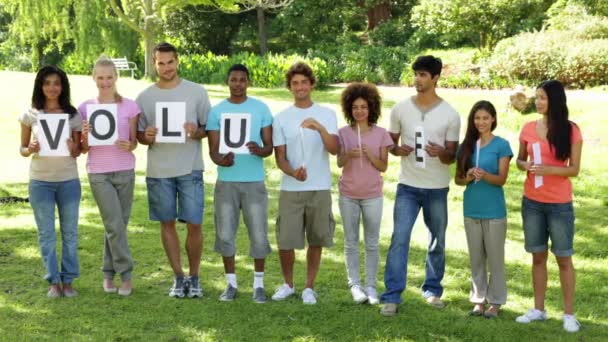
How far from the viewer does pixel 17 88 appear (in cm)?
2459

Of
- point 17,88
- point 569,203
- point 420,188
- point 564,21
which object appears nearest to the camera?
point 569,203

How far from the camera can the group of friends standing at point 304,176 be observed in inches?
228

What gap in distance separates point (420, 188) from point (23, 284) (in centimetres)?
Result: 336

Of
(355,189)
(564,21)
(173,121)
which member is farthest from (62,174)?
(564,21)

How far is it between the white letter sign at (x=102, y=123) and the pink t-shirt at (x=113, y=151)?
0.05m

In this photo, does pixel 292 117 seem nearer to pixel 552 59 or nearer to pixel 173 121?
pixel 173 121

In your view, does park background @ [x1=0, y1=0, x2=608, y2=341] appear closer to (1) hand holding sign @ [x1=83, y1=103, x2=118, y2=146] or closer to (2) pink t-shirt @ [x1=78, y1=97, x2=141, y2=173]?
(2) pink t-shirt @ [x1=78, y1=97, x2=141, y2=173]

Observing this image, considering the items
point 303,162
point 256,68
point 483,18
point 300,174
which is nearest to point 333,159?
point 303,162

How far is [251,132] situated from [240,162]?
24cm

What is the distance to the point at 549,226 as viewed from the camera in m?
5.58

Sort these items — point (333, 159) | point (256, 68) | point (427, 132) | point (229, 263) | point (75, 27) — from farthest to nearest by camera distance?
point (75, 27) < point (256, 68) < point (333, 159) < point (229, 263) < point (427, 132)

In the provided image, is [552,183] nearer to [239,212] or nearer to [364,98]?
[364,98]

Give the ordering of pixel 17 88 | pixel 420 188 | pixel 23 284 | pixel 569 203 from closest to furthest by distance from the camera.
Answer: pixel 569 203
pixel 420 188
pixel 23 284
pixel 17 88

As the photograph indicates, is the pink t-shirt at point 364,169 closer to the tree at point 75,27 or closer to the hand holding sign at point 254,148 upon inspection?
the hand holding sign at point 254,148
